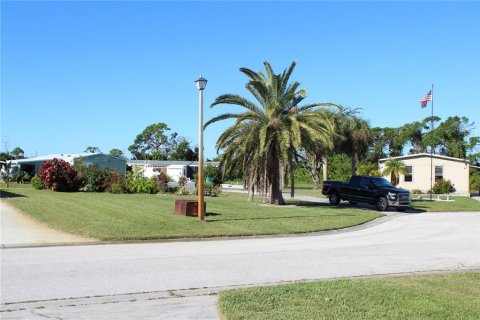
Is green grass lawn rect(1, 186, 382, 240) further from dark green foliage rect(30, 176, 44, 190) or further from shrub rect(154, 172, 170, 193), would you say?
dark green foliage rect(30, 176, 44, 190)

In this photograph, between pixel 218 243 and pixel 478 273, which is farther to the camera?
pixel 218 243

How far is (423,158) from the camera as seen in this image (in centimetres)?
4784

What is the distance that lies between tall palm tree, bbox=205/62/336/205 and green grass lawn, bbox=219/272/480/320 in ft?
54.5

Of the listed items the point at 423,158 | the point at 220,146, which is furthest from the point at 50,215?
the point at 423,158

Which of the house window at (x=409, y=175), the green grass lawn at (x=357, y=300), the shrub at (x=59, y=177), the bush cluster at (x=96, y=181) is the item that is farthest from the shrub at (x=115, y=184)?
the house window at (x=409, y=175)

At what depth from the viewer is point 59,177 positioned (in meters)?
33.9

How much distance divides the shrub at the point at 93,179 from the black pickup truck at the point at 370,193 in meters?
15.1

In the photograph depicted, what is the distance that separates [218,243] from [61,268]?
487cm

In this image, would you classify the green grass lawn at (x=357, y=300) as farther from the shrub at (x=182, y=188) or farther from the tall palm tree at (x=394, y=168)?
the tall palm tree at (x=394, y=168)

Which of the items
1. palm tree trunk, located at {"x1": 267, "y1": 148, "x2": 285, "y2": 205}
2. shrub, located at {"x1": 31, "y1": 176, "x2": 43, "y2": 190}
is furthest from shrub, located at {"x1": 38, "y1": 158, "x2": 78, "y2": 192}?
palm tree trunk, located at {"x1": 267, "y1": 148, "x2": 285, "y2": 205}

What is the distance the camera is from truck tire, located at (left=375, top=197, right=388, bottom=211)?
26.7 m

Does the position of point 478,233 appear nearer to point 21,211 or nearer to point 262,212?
point 262,212

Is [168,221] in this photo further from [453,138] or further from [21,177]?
[453,138]

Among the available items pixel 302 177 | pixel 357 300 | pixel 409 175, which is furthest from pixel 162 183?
pixel 302 177
